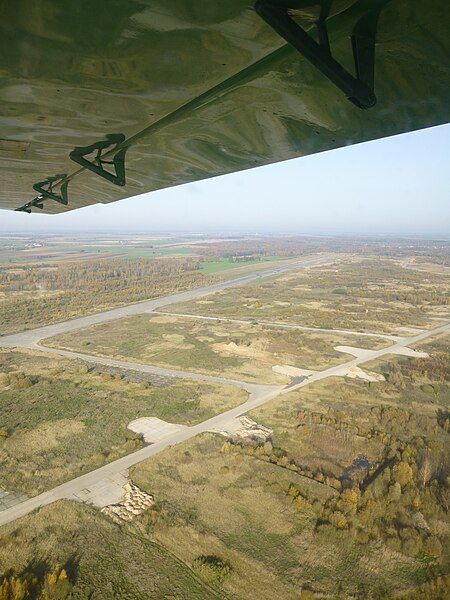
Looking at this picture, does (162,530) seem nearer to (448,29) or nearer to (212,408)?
(212,408)

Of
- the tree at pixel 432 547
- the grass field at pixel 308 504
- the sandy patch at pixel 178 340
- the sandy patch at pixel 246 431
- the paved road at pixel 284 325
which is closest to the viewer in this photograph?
the grass field at pixel 308 504

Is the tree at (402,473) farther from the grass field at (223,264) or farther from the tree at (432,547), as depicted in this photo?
the grass field at (223,264)

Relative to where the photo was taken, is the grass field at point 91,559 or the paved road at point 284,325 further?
the paved road at point 284,325

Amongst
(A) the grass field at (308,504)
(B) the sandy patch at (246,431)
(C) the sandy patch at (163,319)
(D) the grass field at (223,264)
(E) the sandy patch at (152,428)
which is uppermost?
(D) the grass field at (223,264)

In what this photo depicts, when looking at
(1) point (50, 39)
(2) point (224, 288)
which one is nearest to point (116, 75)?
(1) point (50, 39)

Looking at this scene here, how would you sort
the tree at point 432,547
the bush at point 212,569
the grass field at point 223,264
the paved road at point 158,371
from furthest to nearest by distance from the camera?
the grass field at point 223,264
the paved road at point 158,371
the tree at point 432,547
the bush at point 212,569

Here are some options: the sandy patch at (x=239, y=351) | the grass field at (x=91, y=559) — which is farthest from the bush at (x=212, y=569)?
the sandy patch at (x=239, y=351)
